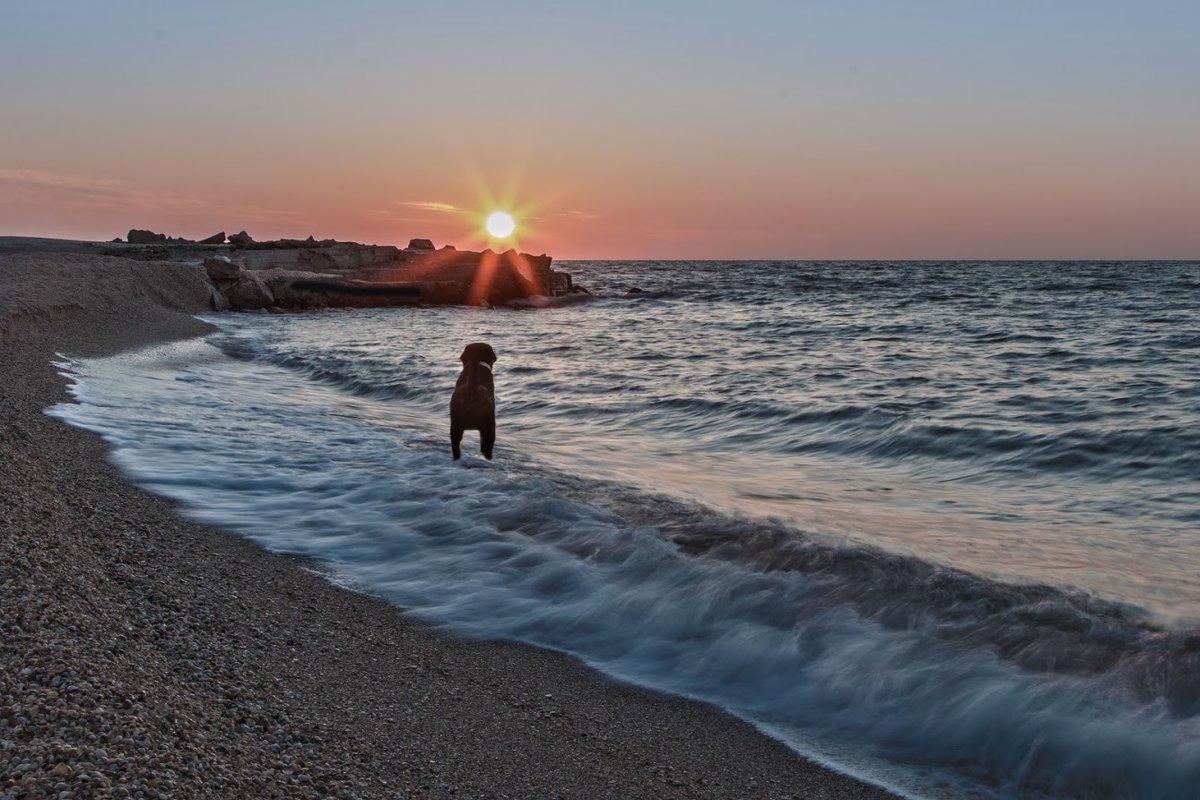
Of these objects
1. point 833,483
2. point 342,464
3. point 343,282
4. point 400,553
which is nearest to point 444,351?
point 342,464

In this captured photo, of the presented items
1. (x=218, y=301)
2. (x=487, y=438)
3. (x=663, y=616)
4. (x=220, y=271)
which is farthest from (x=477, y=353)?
(x=220, y=271)

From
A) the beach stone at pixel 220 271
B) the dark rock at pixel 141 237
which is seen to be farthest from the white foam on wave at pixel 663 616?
the dark rock at pixel 141 237

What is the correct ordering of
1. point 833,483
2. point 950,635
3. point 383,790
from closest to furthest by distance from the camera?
point 383,790 → point 950,635 → point 833,483

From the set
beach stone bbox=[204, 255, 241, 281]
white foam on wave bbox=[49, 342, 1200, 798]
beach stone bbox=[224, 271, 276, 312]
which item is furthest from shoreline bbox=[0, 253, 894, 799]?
beach stone bbox=[204, 255, 241, 281]

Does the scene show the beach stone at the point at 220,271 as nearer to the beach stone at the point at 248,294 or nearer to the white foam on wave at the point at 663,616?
the beach stone at the point at 248,294

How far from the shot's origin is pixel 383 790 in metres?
3.05

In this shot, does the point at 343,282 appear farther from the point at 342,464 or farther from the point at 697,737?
the point at 697,737

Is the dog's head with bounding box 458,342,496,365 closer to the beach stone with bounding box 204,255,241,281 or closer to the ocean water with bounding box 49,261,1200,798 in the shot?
the ocean water with bounding box 49,261,1200,798

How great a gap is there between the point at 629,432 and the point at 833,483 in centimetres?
371

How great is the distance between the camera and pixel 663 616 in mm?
5152

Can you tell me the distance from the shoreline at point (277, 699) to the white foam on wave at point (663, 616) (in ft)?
1.04

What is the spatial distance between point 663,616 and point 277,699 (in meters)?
2.26

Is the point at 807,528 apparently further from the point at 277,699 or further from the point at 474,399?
the point at 277,699

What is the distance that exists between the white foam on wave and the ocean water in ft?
0.07
